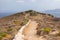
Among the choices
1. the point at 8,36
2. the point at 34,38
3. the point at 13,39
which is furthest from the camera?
the point at 34,38

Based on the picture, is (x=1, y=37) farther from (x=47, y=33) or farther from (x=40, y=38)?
(x=47, y=33)

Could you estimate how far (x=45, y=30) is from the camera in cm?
2967

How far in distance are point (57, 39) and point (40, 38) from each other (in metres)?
2.37

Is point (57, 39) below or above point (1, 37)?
below

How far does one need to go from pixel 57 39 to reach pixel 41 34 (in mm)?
3999

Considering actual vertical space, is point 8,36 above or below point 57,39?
above

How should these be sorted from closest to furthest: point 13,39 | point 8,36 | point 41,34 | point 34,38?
point 13,39 → point 8,36 → point 34,38 → point 41,34

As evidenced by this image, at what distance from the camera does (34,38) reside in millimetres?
27141

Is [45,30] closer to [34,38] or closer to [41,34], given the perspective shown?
[41,34]

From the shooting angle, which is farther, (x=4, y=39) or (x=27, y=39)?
(x=27, y=39)

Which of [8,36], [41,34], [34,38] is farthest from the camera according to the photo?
[41,34]

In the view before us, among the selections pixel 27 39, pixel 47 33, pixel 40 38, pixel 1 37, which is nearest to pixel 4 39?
pixel 1 37

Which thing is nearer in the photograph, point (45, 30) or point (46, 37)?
point (46, 37)

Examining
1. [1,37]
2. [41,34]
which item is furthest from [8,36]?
[41,34]
